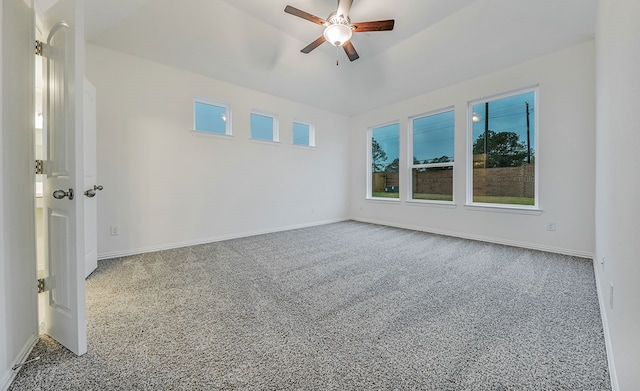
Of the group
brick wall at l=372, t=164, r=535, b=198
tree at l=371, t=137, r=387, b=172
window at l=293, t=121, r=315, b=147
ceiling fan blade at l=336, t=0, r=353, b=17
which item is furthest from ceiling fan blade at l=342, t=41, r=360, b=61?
tree at l=371, t=137, r=387, b=172

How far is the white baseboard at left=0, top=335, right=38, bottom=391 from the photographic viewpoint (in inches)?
43.6

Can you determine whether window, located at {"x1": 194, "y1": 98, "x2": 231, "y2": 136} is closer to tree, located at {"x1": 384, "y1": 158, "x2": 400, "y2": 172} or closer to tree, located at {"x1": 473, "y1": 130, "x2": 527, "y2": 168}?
tree, located at {"x1": 384, "y1": 158, "x2": 400, "y2": 172}

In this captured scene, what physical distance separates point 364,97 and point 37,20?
4644 mm

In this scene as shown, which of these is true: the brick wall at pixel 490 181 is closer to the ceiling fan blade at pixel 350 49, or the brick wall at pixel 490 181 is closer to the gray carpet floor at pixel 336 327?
the gray carpet floor at pixel 336 327

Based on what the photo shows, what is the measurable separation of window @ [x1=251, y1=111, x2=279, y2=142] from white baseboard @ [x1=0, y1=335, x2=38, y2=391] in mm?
3640

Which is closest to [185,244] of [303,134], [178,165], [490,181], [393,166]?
[178,165]

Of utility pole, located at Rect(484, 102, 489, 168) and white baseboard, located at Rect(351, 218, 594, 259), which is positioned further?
utility pole, located at Rect(484, 102, 489, 168)

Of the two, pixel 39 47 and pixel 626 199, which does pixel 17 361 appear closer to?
pixel 39 47

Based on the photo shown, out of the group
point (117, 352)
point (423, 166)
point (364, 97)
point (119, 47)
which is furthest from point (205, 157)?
point (423, 166)

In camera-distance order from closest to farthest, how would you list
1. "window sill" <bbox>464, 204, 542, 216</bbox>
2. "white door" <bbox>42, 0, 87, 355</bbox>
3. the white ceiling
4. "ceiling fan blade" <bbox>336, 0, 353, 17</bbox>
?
"white door" <bbox>42, 0, 87, 355</bbox>
"ceiling fan blade" <bbox>336, 0, 353, 17</bbox>
the white ceiling
"window sill" <bbox>464, 204, 542, 216</bbox>

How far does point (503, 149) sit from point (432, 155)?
113cm

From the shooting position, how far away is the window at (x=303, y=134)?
17.2 ft

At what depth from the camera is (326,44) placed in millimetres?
3805

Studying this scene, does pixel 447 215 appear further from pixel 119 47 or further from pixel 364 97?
pixel 119 47
